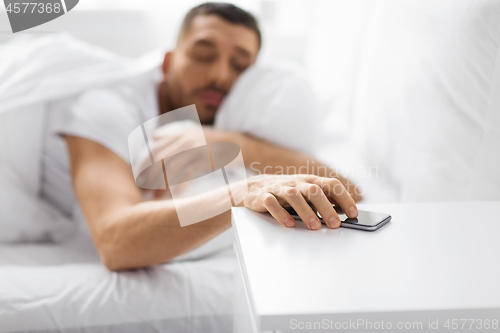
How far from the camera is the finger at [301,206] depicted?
419 mm

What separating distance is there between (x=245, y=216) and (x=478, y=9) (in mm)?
423

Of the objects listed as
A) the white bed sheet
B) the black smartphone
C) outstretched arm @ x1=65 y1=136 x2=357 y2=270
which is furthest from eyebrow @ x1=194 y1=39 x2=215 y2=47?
the black smartphone

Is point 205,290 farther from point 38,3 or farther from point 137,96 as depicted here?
point 38,3

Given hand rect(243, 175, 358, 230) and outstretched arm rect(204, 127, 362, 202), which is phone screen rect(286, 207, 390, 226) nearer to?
hand rect(243, 175, 358, 230)

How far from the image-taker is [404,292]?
311mm

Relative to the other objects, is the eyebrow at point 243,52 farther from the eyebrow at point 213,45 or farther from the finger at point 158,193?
the finger at point 158,193

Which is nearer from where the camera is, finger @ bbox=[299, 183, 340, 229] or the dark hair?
finger @ bbox=[299, 183, 340, 229]

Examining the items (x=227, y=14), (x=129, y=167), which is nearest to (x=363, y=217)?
(x=129, y=167)

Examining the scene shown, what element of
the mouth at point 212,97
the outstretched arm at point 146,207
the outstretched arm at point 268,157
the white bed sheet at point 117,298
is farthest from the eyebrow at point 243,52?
the white bed sheet at point 117,298

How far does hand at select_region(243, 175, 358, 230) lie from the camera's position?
424 mm

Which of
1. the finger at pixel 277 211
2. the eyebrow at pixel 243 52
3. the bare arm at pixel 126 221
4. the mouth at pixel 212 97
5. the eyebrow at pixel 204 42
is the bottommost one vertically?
the bare arm at pixel 126 221

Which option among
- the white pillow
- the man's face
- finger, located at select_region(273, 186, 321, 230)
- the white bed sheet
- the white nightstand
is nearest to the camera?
the white nightstand

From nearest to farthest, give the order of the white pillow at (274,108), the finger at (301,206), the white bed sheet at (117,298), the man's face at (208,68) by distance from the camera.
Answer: the finger at (301,206)
the white bed sheet at (117,298)
the white pillow at (274,108)
the man's face at (208,68)

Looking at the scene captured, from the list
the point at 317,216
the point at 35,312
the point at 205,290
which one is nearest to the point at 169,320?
the point at 205,290
